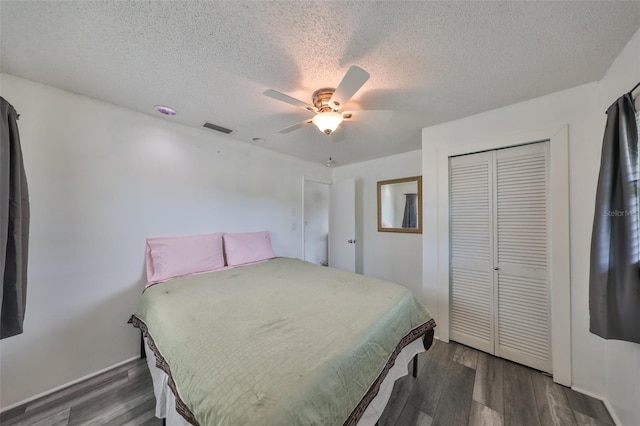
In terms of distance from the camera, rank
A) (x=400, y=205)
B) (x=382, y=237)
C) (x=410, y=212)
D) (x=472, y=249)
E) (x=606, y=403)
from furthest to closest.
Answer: (x=382, y=237) → (x=400, y=205) → (x=410, y=212) → (x=472, y=249) → (x=606, y=403)

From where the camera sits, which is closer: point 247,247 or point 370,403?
point 370,403

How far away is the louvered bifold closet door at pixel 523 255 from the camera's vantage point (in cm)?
187

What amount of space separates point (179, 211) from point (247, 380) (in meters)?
2.13

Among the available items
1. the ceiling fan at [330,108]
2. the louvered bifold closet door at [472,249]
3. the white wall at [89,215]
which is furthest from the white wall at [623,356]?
the white wall at [89,215]

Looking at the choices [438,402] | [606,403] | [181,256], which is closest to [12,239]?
[181,256]

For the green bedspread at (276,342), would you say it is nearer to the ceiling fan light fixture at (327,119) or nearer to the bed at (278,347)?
the bed at (278,347)

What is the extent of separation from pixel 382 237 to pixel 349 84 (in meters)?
2.79

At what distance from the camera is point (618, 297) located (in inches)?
48.5

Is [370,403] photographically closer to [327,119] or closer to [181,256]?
[327,119]

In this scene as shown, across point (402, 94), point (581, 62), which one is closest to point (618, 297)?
point (581, 62)

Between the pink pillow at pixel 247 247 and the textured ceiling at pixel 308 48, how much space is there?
5.00 feet

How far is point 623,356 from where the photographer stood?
1.39 m

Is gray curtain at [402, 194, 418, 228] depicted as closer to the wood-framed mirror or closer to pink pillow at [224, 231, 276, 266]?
the wood-framed mirror

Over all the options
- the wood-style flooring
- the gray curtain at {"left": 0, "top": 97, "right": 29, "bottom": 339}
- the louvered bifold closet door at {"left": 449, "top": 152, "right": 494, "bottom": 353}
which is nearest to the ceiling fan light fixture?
the louvered bifold closet door at {"left": 449, "top": 152, "right": 494, "bottom": 353}
